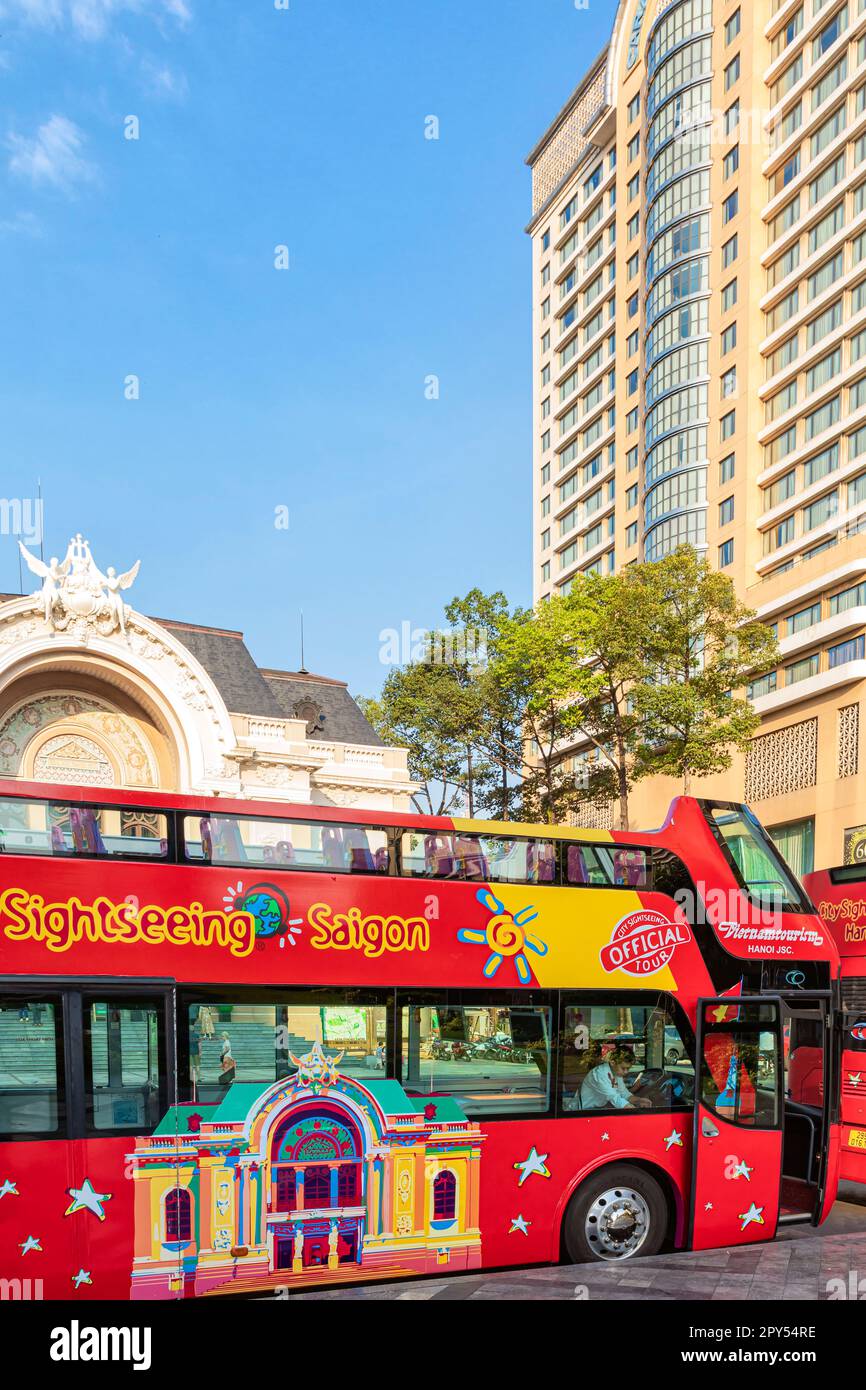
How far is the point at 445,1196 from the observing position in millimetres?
8148

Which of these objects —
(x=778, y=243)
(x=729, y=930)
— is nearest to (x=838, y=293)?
(x=778, y=243)

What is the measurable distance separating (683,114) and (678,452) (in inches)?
600

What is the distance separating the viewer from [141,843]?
766 cm

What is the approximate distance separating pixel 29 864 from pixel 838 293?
137ft

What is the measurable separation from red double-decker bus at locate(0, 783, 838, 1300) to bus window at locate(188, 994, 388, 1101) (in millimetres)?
17

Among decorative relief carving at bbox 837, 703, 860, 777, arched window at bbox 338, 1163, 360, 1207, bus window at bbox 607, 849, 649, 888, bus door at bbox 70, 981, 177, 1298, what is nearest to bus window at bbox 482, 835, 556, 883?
bus window at bbox 607, 849, 649, 888

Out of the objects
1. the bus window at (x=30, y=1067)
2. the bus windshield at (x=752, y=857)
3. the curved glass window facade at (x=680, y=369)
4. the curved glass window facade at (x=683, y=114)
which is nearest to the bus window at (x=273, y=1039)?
the bus window at (x=30, y=1067)

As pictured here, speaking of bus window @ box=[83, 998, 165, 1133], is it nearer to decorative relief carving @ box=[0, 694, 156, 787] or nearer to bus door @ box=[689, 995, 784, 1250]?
bus door @ box=[689, 995, 784, 1250]

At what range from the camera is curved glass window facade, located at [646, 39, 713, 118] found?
Result: 165ft

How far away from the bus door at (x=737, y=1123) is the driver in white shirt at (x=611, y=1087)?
0.63 m

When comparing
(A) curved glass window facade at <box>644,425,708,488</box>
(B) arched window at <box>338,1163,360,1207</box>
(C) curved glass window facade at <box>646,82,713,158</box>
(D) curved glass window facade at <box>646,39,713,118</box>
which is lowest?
(B) arched window at <box>338,1163,360,1207</box>

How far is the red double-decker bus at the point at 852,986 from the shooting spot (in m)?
12.6

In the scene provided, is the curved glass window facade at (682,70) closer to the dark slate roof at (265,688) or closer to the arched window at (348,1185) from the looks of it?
the dark slate roof at (265,688)
